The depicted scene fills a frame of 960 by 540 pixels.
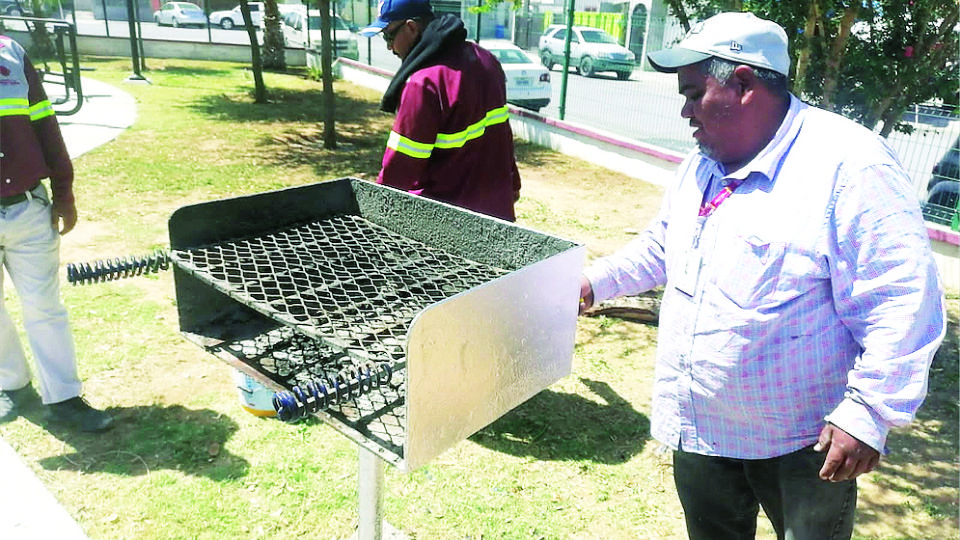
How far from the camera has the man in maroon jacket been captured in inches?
116

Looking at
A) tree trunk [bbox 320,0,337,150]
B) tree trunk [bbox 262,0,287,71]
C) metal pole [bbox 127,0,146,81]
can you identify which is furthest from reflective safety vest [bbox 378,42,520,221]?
tree trunk [bbox 262,0,287,71]

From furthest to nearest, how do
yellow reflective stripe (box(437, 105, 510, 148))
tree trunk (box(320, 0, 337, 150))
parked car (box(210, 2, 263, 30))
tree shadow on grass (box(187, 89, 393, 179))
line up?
parked car (box(210, 2, 263, 30)), tree trunk (box(320, 0, 337, 150)), tree shadow on grass (box(187, 89, 393, 179)), yellow reflective stripe (box(437, 105, 510, 148))

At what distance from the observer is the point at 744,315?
1.66 metres

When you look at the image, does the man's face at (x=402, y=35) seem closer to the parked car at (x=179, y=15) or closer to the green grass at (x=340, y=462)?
the green grass at (x=340, y=462)

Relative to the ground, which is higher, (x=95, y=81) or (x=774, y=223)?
(x=774, y=223)

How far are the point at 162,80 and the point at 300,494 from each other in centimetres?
1530

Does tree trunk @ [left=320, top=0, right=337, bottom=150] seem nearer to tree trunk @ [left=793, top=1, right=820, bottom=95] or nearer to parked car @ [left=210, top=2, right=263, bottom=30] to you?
tree trunk @ [left=793, top=1, right=820, bottom=95]

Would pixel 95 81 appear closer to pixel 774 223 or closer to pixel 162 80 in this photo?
pixel 162 80

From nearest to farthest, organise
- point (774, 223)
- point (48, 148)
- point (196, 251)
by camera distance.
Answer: point (774, 223) → point (196, 251) → point (48, 148)

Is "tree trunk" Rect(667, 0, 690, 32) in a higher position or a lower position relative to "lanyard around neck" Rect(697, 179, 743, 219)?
higher

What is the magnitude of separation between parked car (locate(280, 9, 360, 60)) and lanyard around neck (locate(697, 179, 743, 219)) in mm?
16210

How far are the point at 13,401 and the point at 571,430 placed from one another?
2.75m

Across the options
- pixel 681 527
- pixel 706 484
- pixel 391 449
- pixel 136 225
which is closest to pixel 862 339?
pixel 706 484

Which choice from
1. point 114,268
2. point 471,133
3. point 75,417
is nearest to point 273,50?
point 75,417
